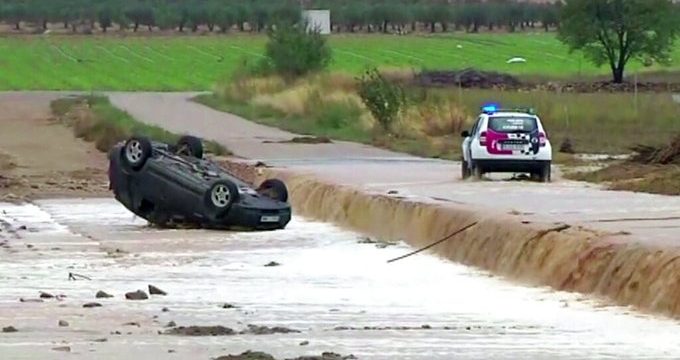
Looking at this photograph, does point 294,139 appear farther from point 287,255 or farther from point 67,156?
point 287,255

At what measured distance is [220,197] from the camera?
95.4 feet

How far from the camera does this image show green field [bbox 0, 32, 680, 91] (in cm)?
11573

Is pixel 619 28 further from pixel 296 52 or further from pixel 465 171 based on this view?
pixel 465 171

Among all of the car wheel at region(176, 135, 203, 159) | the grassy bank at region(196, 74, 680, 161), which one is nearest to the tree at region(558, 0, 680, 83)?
the grassy bank at region(196, 74, 680, 161)

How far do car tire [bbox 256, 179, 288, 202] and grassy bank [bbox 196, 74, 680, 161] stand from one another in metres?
A: 16.3

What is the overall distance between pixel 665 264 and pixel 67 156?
31.5 m

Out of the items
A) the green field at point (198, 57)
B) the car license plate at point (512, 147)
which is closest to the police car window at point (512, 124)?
the car license plate at point (512, 147)

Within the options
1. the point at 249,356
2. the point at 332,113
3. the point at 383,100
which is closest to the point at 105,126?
the point at 383,100

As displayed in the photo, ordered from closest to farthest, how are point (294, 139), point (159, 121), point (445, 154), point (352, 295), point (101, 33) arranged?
1. point (352, 295)
2. point (445, 154)
3. point (294, 139)
4. point (159, 121)
5. point (101, 33)

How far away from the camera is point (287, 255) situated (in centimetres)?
2583

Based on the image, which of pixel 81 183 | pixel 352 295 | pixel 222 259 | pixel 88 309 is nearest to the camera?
pixel 88 309

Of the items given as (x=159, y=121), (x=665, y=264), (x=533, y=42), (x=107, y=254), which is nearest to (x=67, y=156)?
(x=159, y=121)

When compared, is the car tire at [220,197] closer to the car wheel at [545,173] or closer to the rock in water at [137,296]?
the rock in water at [137,296]

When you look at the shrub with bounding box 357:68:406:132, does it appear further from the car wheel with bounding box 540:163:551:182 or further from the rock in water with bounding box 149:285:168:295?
the rock in water with bounding box 149:285:168:295
